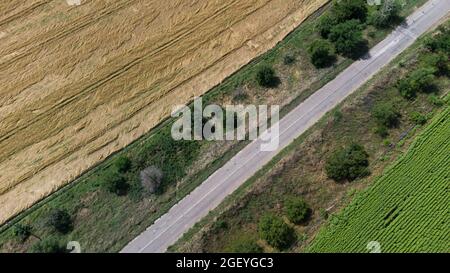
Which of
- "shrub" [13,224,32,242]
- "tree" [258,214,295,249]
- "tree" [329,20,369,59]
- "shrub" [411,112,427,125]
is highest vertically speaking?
"tree" [329,20,369,59]

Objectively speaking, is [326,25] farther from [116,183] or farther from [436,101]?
[116,183]

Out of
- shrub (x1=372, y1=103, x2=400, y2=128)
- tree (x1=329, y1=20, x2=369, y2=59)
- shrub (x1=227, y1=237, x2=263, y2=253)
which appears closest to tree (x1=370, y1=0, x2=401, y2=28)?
tree (x1=329, y1=20, x2=369, y2=59)

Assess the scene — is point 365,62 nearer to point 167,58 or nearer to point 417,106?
point 417,106

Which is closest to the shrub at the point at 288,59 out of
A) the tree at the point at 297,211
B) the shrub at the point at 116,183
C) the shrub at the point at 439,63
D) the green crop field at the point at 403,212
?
the shrub at the point at 439,63

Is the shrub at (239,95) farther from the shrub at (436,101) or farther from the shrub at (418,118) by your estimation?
the shrub at (436,101)

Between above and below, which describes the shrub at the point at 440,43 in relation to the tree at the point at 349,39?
below

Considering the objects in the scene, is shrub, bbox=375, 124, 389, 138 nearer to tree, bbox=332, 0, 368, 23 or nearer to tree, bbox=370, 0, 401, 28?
tree, bbox=370, 0, 401, 28
